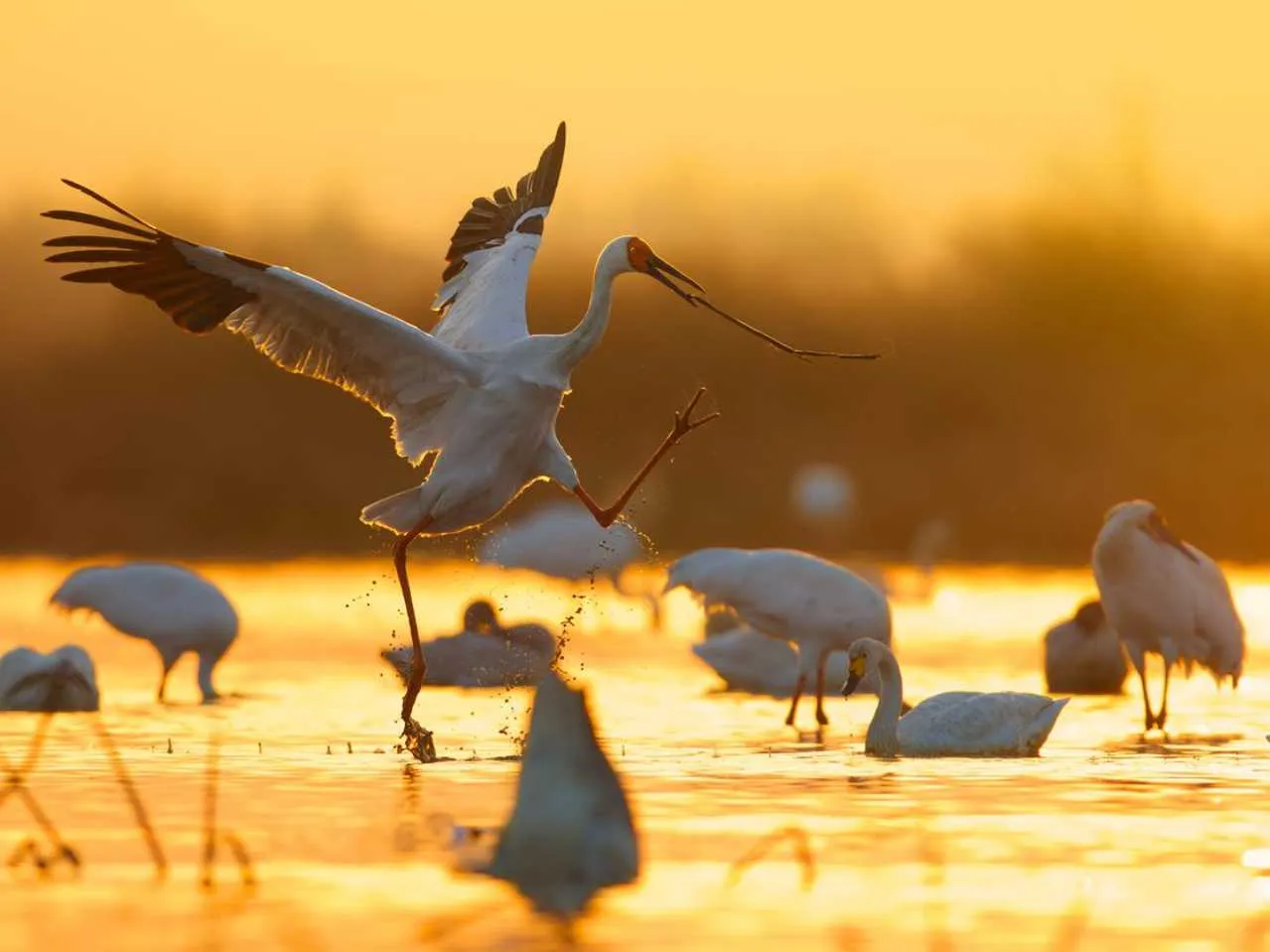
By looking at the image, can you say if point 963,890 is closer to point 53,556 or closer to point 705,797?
point 705,797

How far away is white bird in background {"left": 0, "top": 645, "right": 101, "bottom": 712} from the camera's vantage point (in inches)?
623

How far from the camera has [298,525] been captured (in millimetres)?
40344

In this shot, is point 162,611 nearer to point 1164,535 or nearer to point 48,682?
point 48,682

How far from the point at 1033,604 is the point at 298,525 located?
14630mm

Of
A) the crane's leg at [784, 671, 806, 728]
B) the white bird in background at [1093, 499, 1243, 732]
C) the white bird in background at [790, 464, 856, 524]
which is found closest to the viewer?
the crane's leg at [784, 671, 806, 728]

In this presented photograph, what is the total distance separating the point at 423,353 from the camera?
14.1m

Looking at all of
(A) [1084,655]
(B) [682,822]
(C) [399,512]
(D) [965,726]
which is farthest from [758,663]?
(B) [682,822]

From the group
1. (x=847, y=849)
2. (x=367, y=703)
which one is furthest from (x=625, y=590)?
(x=847, y=849)

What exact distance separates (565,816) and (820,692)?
8042 millimetres

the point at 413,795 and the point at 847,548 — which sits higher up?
the point at 847,548

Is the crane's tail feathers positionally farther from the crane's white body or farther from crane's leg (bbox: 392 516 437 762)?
the crane's white body

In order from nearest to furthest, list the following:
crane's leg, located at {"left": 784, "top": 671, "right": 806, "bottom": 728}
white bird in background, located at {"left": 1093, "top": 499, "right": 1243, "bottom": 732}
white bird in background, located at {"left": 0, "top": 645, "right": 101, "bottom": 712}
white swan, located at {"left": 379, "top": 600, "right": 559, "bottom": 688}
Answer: white bird in background, located at {"left": 0, "top": 645, "right": 101, "bottom": 712}, crane's leg, located at {"left": 784, "top": 671, "right": 806, "bottom": 728}, white bird in background, located at {"left": 1093, "top": 499, "right": 1243, "bottom": 732}, white swan, located at {"left": 379, "top": 600, "right": 559, "bottom": 688}

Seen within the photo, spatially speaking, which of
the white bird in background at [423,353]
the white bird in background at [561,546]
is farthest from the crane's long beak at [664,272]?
the white bird in background at [561,546]

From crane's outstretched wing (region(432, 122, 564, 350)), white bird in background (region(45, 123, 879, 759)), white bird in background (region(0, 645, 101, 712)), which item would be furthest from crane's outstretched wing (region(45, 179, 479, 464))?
white bird in background (region(0, 645, 101, 712))
